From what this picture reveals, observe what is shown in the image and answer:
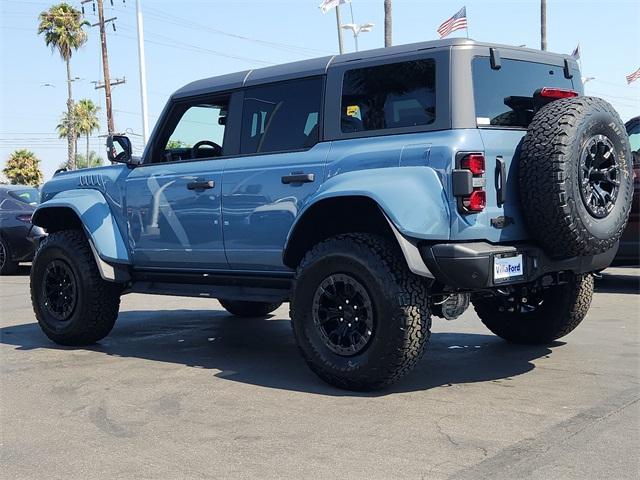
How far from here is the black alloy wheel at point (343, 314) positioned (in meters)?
4.98

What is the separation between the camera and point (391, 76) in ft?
17.2

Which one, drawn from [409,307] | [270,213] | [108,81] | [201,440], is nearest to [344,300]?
[409,307]

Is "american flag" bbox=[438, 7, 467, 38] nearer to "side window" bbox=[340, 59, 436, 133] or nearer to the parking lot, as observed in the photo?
the parking lot

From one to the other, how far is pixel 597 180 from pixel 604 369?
1394mm

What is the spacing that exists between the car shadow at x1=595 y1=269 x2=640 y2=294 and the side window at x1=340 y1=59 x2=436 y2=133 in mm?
5740

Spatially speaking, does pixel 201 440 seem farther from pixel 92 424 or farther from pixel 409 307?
pixel 409 307

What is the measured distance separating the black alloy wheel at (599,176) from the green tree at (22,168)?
6883 cm

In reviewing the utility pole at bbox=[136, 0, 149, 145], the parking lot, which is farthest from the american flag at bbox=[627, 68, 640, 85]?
the parking lot

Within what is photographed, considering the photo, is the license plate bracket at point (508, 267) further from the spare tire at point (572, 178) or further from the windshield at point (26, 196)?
the windshield at point (26, 196)

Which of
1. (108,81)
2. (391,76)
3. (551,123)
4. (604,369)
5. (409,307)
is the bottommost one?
(604,369)

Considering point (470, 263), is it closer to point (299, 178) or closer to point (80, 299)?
point (299, 178)

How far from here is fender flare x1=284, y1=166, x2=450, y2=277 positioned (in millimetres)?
4727

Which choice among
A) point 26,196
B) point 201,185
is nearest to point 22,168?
point 26,196

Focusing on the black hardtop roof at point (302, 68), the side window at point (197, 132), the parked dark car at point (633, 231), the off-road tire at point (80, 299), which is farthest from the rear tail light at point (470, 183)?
the parked dark car at point (633, 231)
